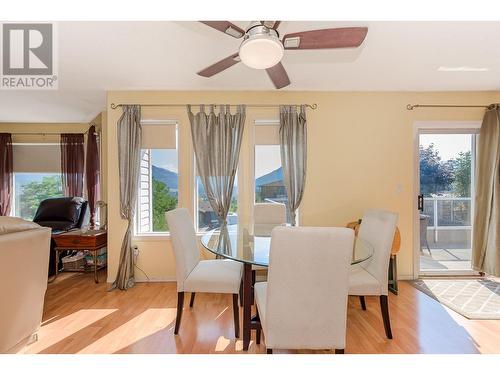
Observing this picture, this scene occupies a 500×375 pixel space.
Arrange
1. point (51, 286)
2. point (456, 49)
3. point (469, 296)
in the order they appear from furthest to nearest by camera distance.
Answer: point (51, 286)
point (469, 296)
point (456, 49)

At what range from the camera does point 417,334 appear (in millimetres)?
Result: 2119

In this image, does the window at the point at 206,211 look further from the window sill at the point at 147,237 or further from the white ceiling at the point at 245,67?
the white ceiling at the point at 245,67

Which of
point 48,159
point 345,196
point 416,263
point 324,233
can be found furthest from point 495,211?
point 48,159

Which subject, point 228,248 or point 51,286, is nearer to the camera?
point 228,248

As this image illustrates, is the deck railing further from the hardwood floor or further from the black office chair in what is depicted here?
the black office chair

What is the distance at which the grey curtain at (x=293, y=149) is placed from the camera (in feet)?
10.9

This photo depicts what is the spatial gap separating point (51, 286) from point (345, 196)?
3.76 meters

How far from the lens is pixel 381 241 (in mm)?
2107

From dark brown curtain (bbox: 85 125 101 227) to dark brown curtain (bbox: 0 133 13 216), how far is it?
5.55ft

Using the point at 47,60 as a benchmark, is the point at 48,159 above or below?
below

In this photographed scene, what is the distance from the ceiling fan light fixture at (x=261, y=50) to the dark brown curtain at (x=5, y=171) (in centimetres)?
553

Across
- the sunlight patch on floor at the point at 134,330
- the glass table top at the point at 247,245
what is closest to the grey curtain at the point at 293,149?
the glass table top at the point at 247,245
